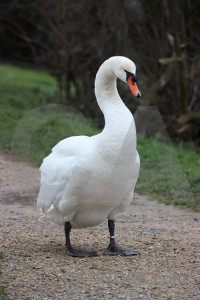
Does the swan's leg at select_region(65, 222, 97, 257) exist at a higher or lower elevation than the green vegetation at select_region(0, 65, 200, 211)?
higher

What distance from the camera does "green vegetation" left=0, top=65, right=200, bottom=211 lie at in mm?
8969

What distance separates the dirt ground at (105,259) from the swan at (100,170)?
0.31m

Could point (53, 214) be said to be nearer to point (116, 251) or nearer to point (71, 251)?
point (71, 251)

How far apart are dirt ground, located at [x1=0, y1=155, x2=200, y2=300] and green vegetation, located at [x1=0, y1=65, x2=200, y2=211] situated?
80 centimetres

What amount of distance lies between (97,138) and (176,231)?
186 centimetres

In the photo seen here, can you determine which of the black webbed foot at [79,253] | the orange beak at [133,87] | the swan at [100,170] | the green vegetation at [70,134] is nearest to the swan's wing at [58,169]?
the swan at [100,170]

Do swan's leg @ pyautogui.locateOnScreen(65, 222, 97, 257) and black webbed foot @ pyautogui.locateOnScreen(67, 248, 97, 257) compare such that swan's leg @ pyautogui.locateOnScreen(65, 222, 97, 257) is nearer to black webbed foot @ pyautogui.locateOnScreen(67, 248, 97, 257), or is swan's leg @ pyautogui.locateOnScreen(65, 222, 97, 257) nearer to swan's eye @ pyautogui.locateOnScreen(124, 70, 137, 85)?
black webbed foot @ pyautogui.locateOnScreen(67, 248, 97, 257)

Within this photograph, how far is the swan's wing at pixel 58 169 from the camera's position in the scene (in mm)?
5750

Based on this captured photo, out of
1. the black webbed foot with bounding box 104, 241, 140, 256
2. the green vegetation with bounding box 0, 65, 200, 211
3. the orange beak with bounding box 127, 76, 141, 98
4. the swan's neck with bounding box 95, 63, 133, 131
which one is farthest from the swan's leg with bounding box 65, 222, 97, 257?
the green vegetation with bounding box 0, 65, 200, 211

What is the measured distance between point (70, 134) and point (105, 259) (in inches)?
243

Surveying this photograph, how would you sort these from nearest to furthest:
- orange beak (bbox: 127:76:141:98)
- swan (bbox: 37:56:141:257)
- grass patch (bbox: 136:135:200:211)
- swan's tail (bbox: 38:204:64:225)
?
swan (bbox: 37:56:141:257) < orange beak (bbox: 127:76:141:98) < swan's tail (bbox: 38:204:64:225) < grass patch (bbox: 136:135:200:211)

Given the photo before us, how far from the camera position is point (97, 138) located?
562cm

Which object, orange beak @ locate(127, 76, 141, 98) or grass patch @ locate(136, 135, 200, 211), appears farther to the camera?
grass patch @ locate(136, 135, 200, 211)

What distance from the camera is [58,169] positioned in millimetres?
5828
